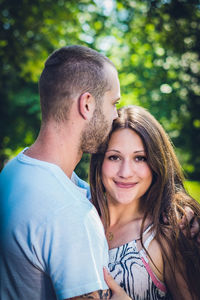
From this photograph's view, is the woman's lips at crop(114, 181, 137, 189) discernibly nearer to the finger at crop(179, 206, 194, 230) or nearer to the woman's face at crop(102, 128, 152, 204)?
the woman's face at crop(102, 128, 152, 204)

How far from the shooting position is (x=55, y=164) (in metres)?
1.98

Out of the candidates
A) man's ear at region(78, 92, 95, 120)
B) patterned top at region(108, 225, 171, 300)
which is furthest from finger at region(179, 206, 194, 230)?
man's ear at region(78, 92, 95, 120)

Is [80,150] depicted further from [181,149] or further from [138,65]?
[181,149]

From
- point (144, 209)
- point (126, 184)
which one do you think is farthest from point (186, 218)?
point (126, 184)

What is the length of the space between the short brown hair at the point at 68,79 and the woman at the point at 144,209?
0.74 metres

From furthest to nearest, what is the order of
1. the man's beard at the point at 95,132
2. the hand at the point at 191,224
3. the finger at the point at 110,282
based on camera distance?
the hand at the point at 191,224, the man's beard at the point at 95,132, the finger at the point at 110,282

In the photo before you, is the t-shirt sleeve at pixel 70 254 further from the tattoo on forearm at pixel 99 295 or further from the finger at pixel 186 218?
the finger at pixel 186 218

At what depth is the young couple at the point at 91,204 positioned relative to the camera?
1686 millimetres

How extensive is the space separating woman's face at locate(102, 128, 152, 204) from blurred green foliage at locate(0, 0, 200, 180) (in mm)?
3719

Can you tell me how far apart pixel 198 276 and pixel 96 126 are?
1.50 metres

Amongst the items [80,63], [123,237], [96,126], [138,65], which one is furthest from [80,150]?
[138,65]

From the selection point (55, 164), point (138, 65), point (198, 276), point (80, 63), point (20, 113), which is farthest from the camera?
point (20, 113)

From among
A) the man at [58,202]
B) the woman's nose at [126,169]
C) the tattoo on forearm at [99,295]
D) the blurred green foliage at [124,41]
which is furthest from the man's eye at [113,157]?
the blurred green foliage at [124,41]

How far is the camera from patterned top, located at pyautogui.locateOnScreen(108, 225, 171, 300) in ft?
7.69
